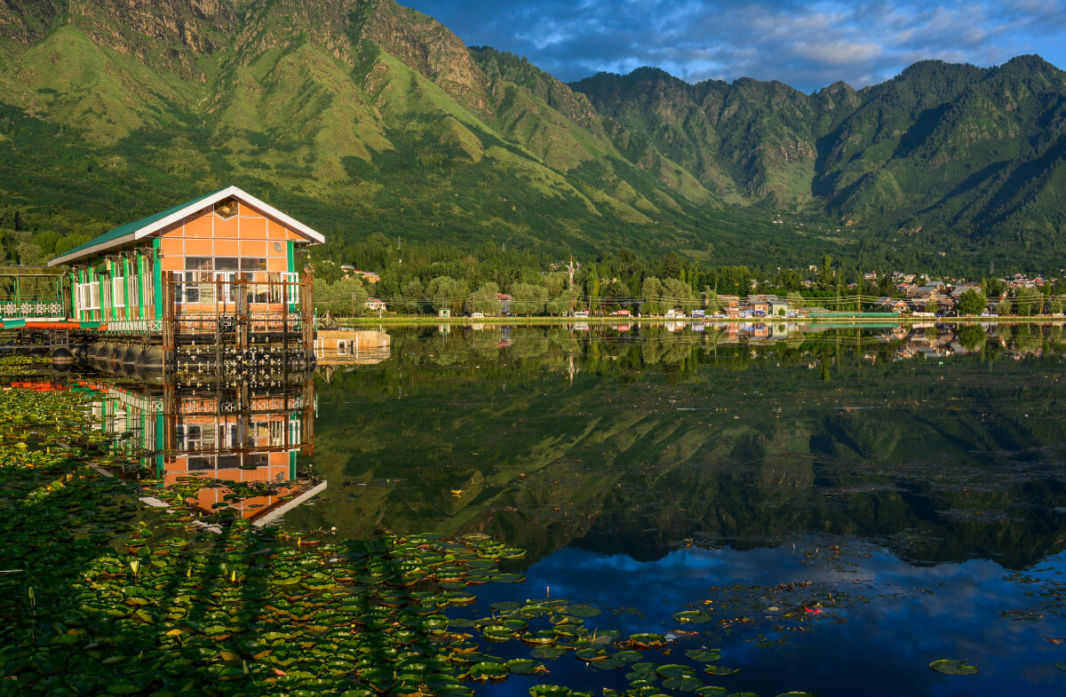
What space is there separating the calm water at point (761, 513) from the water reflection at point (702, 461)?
8cm

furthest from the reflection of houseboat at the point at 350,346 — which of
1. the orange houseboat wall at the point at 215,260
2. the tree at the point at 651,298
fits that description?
the tree at the point at 651,298

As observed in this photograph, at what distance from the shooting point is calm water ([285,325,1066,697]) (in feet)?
29.2

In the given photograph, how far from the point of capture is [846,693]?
312 inches

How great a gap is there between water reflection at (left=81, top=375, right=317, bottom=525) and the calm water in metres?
0.85

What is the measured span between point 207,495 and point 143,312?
117 feet

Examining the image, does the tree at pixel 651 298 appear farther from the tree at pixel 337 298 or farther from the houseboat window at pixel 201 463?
the houseboat window at pixel 201 463

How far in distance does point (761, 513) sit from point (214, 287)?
37630 mm

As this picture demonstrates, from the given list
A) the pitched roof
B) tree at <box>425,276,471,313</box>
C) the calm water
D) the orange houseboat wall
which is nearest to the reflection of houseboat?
the orange houseboat wall

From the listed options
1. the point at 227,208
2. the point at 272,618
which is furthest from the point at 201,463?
the point at 227,208

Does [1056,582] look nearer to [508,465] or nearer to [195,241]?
[508,465]

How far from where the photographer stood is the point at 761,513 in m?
14.5

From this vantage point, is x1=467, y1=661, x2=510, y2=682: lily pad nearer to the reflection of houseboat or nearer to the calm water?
the calm water

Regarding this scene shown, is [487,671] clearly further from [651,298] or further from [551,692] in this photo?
[651,298]

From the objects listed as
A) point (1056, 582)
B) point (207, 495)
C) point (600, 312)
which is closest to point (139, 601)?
point (207, 495)
